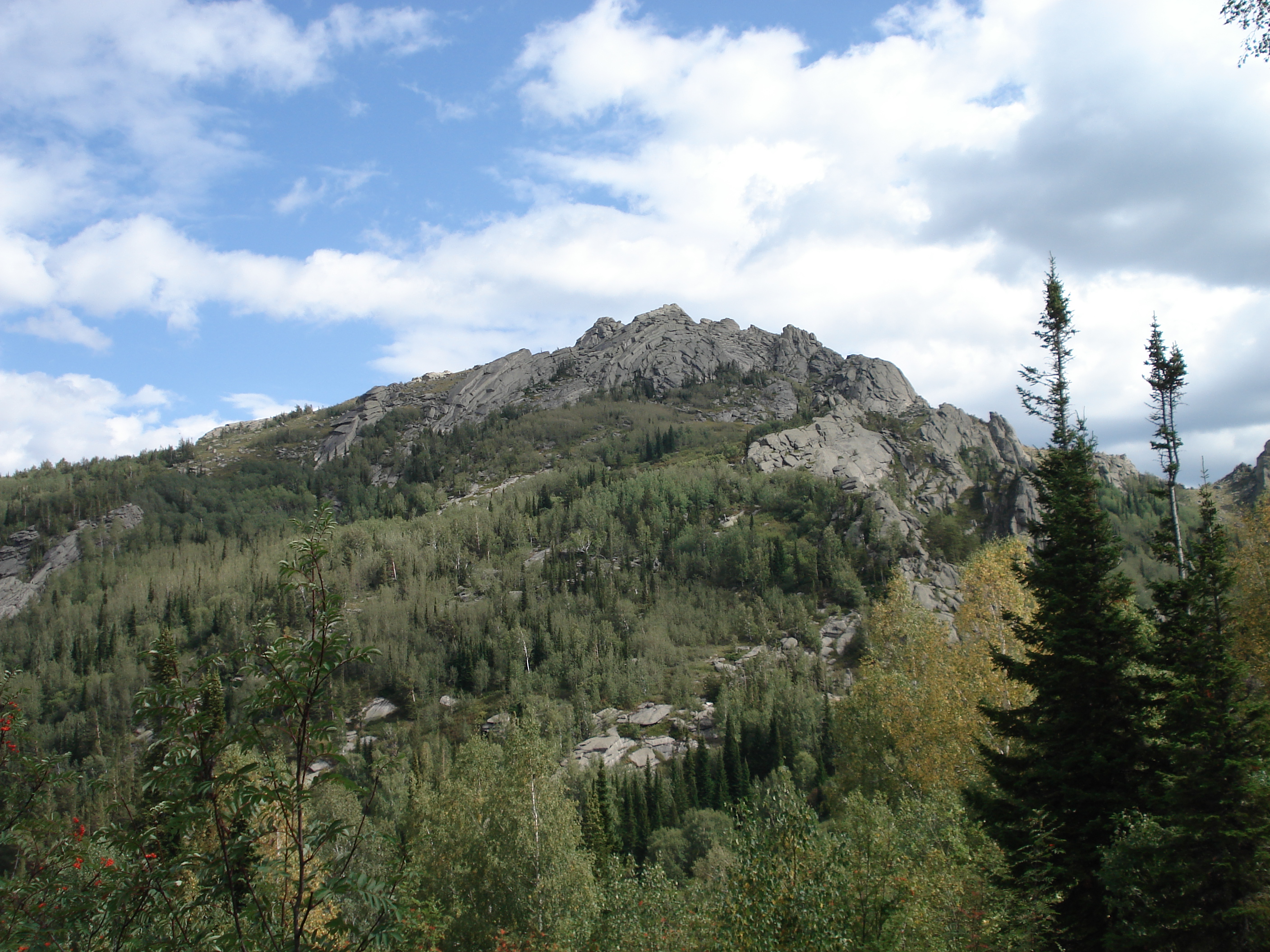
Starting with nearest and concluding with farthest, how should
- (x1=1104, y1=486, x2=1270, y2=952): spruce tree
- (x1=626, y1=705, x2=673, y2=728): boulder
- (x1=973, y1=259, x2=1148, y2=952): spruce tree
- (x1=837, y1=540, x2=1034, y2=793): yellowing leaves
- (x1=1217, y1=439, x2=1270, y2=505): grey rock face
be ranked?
(x1=1104, y1=486, x2=1270, y2=952): spruce tree → (x1=973, y1=259, x2=1148, y2=952): spruce tree → (x1=837, y1=540, x2=1034, y2=793): yellowing leaves → (x1=626, y1=705, x2=673, y2=728): boulder → (x1=1217, y1=439, x2=1270, y2=505): grey rock face

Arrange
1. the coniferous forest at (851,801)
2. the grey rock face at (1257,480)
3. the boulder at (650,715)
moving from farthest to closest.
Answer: the grey rock face at (1257,480)
the boulder at (650,715)
the coniferous forest at (851,801)

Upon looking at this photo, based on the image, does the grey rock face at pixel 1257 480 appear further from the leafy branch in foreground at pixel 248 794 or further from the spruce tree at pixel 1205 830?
the leafy branch in foreground at pixel 248 794

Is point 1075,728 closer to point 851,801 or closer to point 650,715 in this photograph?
point 851,801

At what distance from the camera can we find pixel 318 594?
764cm

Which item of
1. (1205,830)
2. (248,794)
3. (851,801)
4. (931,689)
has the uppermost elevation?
(248,794)

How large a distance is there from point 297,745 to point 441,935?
24.3m

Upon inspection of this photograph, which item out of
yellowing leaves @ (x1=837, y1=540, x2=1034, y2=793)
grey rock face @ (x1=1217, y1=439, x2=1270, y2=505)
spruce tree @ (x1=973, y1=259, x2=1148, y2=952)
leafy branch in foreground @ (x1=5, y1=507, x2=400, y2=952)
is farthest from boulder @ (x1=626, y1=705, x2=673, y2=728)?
grey rock face @ (x1=1217, y1=439, x2=1270, y2=505)

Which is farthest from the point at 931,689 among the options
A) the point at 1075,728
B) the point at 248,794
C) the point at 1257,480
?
the point at 1257,480

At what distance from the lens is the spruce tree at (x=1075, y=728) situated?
18.1m

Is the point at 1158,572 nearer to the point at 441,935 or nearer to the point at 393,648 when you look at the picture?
the point at 393,648

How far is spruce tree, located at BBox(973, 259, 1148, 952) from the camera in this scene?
1814 centimetres

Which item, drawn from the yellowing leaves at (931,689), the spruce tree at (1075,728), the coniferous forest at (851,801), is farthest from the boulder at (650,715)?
the spruce tree at (1075,728)

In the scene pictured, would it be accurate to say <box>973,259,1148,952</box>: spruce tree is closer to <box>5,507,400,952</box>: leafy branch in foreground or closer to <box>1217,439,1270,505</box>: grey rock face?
<box>5,507,400,952</box>: leafy branch in foreground

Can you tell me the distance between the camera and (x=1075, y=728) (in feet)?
62.8
